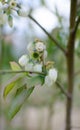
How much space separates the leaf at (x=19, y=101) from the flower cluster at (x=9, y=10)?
0.10 m

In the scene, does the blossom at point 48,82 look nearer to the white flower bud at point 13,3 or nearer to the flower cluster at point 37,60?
the flower cluster at point 37,60

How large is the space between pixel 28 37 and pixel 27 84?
40.2 inches

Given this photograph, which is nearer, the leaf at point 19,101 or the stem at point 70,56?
the leaf at point 19,101

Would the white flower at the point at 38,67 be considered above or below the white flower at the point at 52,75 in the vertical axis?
above

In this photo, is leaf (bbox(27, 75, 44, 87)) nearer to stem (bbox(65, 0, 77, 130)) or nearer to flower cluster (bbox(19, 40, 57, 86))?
flower cluster (bbox(19, 40, 57, 86))

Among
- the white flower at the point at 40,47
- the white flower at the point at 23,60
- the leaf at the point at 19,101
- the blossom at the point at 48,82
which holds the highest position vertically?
the white flower at the point at 40,47

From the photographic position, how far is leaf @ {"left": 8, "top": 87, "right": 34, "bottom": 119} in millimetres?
471

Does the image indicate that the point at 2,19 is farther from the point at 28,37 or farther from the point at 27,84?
the point at 28,37

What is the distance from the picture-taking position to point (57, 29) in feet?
2.61

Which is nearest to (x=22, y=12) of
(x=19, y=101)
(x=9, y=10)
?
(x=9, y=10)

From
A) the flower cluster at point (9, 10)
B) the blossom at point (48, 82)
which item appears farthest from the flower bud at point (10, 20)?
the blossom at point (48, 82)

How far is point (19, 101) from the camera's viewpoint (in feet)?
1.56

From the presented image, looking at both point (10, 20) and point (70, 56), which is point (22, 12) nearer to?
point (10, 20)

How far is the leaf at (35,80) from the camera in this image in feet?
1.54
